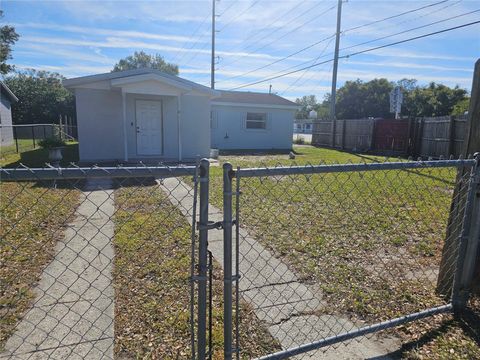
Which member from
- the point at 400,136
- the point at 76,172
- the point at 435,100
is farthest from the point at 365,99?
the point at 76,172

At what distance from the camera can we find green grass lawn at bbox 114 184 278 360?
8.48 feet

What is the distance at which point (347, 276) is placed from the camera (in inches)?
150

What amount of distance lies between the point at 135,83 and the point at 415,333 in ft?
38.8

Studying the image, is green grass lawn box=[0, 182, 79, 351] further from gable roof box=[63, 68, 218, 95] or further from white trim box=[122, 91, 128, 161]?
gable roof box=[63, 68, 218, 95]

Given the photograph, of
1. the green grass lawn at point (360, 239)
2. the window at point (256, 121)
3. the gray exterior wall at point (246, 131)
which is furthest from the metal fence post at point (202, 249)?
the window at point (256, 121)

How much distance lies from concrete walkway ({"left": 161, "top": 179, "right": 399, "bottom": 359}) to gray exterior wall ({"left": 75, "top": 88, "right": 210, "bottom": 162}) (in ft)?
33.9

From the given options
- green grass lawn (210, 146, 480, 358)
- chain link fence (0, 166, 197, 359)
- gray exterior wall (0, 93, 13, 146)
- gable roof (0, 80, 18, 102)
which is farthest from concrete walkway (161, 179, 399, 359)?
gable roof (0, 80, 18, 102)

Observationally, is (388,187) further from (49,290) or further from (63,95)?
(63,95)

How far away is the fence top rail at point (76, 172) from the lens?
1754 mm

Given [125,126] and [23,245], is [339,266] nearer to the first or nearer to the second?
[23,245]

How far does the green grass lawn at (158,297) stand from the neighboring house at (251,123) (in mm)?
16101

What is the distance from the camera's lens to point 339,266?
4.06 m

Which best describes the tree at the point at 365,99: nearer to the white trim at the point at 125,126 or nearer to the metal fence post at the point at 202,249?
the white trim at the point at 125,126

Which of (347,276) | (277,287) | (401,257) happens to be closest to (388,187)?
(401,257)
